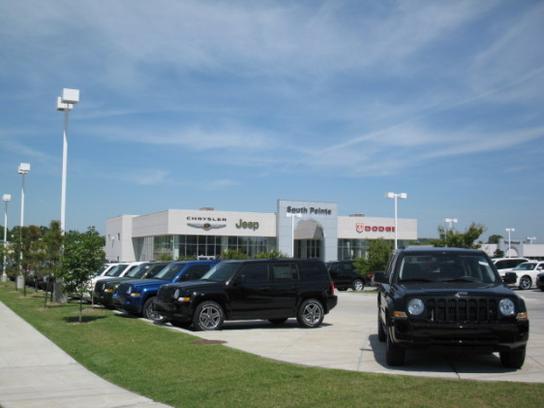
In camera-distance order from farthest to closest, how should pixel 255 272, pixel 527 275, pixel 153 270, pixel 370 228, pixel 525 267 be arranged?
1. pixel 370 228
2. pixel 525 267
3. pixel 527 275
4. pixel 153 270
5. pixel 255 272

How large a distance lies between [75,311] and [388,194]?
29047 mm

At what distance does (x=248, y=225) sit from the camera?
233ft

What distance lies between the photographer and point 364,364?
1006cm

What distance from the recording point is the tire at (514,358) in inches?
367

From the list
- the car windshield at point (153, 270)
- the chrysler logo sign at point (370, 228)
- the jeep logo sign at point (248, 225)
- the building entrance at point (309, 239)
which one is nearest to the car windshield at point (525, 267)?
the car windshield at point (153, 270)

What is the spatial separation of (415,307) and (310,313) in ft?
22.9

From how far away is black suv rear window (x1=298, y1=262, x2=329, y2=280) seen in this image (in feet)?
53.4

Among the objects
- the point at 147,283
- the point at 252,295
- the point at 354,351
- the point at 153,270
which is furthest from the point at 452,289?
the point at 153,270

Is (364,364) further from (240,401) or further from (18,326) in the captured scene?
(18,326)

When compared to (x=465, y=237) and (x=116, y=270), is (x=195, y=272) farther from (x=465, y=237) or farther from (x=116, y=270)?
(x=465, y=237)

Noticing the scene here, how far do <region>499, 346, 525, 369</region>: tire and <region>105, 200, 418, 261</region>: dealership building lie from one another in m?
56.6

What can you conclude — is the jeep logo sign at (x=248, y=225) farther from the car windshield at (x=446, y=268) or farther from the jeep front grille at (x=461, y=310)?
the jeep front grille at (x=461, y=310)

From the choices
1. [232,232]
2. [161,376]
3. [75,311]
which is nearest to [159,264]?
[75,311]

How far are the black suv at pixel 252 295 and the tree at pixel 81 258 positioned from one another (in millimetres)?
3495
